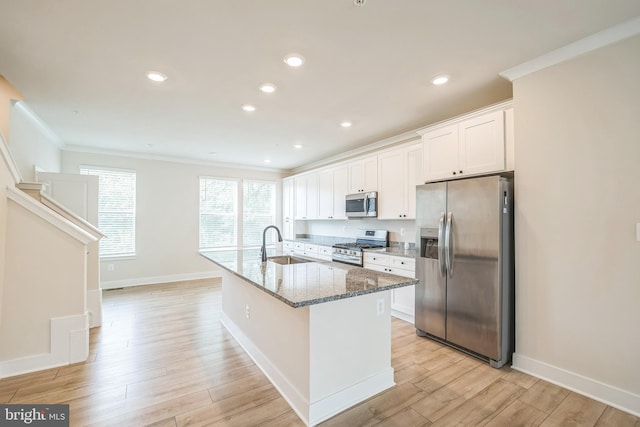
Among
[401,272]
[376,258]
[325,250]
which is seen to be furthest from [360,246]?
[401,272]

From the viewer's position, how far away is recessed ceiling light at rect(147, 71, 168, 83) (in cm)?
251

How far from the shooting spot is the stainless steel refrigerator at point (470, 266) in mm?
2463

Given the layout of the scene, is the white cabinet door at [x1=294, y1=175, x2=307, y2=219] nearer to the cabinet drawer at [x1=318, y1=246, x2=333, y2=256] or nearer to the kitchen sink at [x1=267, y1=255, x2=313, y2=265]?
the cabinet drawer at [x1=318, y1=246, x2=333, y2=256]

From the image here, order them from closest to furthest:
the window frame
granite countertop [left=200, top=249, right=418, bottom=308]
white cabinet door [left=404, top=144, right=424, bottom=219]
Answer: granite countertop [left=200, top=249, right=418, bottom=308], white cabinet door [left=404, top=144, right=424, bottom=219], the window frame

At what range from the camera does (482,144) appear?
276 centimetres

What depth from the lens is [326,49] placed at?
215 cm

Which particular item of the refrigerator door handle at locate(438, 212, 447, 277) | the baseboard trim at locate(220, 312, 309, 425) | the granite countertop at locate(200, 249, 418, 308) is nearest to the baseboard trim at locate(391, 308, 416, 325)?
the refrigerator door handle at locate(438, 212, 447, 277)

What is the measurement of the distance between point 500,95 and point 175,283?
626cm

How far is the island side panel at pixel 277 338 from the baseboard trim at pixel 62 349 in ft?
4.49

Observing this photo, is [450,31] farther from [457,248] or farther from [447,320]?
[447,320]

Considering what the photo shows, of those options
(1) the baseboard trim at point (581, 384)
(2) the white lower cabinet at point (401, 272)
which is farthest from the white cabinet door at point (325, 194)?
(1) the baseboard trim at point (581, 384)

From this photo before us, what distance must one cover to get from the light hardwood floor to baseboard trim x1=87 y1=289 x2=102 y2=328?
0.43m

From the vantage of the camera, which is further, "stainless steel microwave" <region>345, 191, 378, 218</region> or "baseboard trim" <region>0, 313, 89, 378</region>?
"stainless steel microwave" <region>345, 191, 378, 218</region>

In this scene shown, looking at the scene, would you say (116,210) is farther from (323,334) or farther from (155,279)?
(323,334)
